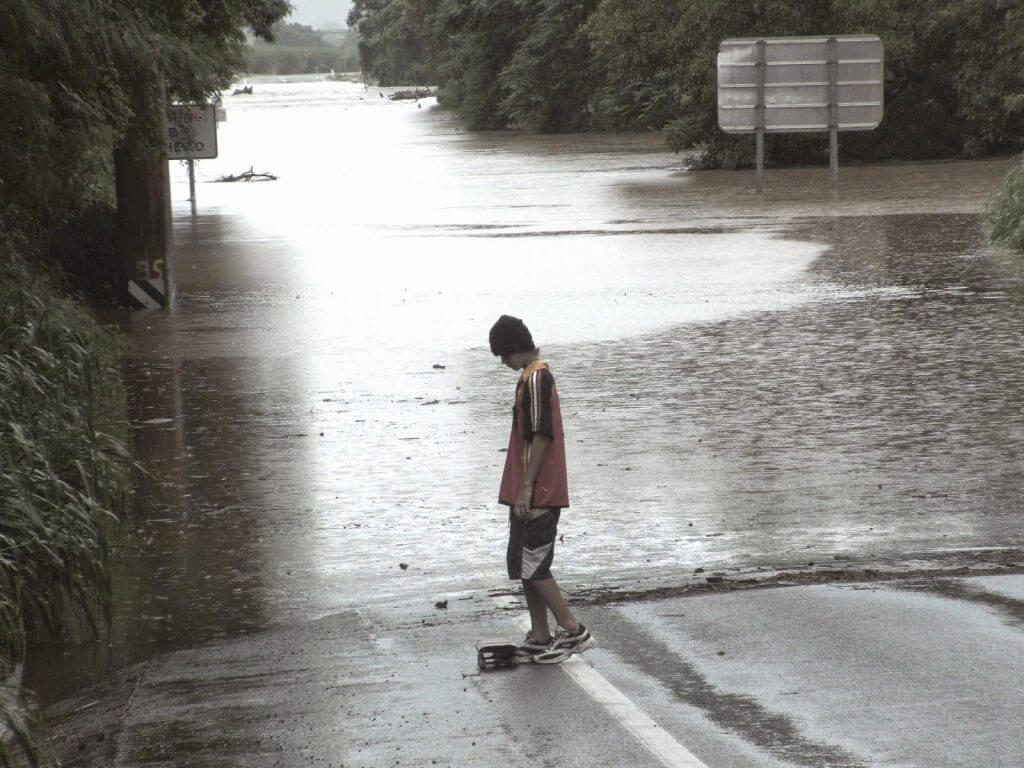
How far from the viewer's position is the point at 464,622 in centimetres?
734

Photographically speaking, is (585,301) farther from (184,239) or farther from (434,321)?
(184,239)

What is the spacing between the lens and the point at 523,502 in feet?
22.0

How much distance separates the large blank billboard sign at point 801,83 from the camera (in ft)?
109

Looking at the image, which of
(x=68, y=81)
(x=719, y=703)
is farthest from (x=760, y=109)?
(x=719, y=703)

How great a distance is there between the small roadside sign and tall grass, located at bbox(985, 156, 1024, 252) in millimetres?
10493

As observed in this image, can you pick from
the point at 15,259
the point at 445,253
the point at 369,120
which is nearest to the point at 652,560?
the point at 15,259

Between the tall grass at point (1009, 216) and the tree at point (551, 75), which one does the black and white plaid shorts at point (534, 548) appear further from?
the tree at point (551, 75)

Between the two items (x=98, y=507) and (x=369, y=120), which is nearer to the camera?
(x=98, y=507)

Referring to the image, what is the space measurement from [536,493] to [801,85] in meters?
28.4

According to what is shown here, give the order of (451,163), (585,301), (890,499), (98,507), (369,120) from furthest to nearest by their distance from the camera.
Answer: (369,120) < (451,163) < (585,301) < (890,499) < (98,507)

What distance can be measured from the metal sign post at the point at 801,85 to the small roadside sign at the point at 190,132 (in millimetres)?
11258

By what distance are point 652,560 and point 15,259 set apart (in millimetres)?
6579

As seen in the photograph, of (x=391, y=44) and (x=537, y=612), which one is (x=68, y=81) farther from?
(x=391, y=44)

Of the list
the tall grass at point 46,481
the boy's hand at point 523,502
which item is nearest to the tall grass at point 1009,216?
the tall grass at point 46,481
